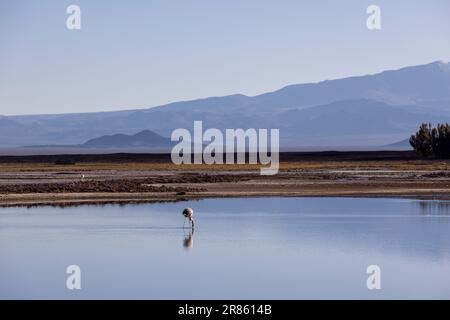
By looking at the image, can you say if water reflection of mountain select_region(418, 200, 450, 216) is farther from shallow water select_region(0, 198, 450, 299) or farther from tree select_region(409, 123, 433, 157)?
tree select_region(409, 123, 433, 157)

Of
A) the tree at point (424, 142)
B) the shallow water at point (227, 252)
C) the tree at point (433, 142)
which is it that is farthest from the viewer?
the tree at point (424, 142)

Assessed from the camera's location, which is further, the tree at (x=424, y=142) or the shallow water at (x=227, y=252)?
the tree at (x=424, y=142)

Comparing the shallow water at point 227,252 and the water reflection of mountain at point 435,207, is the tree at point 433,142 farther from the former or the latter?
the shallow water at point 227,252

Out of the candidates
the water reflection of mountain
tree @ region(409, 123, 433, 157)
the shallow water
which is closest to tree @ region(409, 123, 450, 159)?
tree @ region(409, 123, 433, 157)

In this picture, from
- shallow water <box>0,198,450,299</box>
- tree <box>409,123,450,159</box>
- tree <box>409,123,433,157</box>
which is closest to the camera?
shallow water <box>0,198,450,299</box>

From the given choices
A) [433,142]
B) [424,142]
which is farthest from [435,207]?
[424,142]

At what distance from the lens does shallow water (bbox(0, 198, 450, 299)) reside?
760 inches

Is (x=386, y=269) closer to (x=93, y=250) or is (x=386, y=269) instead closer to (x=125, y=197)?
(x=93, y=250)

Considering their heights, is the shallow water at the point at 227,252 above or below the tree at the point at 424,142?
below

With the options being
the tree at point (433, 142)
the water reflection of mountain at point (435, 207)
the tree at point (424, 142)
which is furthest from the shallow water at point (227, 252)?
the tree at point (424, 142)

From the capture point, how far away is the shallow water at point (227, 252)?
1931 cm
